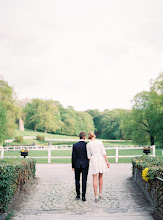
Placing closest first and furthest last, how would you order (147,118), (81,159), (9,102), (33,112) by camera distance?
(81,159), (147,118), (9,102), (33,112)

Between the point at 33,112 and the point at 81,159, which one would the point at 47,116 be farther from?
the point at 81,159

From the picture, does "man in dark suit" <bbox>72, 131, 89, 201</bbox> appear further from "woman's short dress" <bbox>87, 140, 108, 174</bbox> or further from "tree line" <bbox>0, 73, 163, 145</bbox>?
"tree line" <bbox>0, 73, 163, 145</bbox>

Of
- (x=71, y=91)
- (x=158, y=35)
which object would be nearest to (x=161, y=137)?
(x=158, y=35)

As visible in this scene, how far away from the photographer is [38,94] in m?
73.2

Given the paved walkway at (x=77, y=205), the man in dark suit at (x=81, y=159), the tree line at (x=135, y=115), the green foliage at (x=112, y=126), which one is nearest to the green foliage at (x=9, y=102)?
the tree line at (x=135, y=115)

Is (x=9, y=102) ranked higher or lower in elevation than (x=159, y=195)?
higher

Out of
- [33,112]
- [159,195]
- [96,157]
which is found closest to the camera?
[159,195]

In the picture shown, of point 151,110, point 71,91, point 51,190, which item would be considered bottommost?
point 51,190

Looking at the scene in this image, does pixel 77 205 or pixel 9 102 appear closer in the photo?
pixel 77 205

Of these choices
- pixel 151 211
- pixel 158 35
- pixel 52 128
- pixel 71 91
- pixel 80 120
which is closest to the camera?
pixel 151 211

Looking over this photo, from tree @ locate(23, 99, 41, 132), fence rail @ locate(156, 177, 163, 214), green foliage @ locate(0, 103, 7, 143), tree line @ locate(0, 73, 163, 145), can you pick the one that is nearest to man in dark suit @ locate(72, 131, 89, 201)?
fence rail @ locate(156, 177, 163, 214)

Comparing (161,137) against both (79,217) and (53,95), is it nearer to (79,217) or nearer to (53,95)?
(79,217)

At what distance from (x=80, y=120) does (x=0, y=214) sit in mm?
78824

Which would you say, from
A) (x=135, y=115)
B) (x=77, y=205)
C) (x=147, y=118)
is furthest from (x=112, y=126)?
(x=77, y=205)
